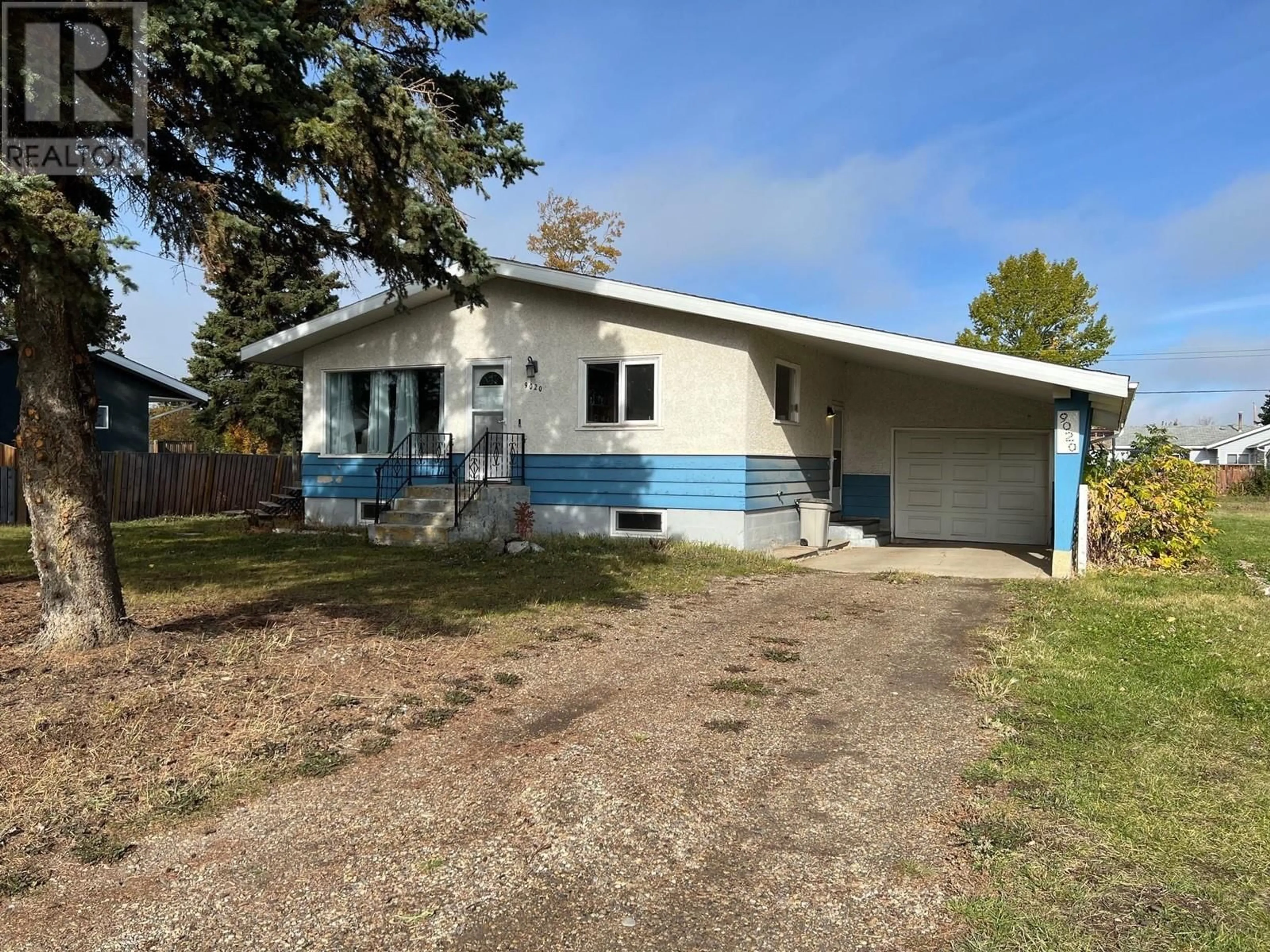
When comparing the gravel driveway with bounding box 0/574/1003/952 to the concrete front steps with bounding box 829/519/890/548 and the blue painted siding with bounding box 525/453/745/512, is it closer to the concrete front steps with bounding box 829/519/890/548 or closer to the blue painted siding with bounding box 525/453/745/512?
the blue painted siding with bounding box 525/453/745/512

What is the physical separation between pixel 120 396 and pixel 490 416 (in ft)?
46.8

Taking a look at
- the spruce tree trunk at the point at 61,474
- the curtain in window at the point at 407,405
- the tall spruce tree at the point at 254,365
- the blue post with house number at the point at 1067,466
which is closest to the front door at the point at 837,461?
the blue post with house number at the point at 1067,466

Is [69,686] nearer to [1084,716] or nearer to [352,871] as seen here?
[352,871]

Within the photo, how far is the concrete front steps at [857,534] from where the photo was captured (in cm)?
1473

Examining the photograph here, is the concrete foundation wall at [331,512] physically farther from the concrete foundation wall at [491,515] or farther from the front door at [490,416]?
the concrete foundation wall at [491,515]

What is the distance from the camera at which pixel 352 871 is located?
315cm

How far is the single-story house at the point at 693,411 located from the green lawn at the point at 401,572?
1.14 meters

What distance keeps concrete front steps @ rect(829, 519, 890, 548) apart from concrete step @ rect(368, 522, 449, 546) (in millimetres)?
6457

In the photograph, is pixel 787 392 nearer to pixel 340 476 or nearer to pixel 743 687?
pixel 340 476

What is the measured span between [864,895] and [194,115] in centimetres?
640

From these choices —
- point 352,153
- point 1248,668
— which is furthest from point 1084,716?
point 352,153

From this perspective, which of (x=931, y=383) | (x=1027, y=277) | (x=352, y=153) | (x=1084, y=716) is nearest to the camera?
(x=1084, y=716)

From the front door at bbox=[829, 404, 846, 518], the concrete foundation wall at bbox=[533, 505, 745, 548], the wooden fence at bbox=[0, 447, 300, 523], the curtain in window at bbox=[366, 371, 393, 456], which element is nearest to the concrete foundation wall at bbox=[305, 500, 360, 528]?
the curtain in window at bbox=[366, 371, 393, 456]

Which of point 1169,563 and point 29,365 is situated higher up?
point 29,365
